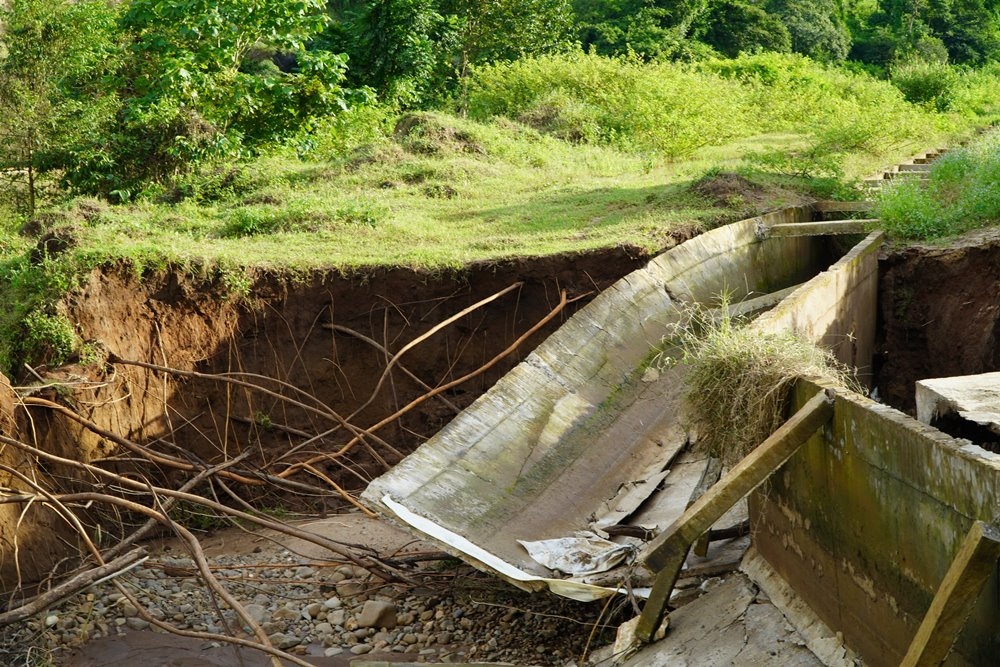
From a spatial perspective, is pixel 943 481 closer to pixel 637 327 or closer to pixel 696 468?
pixel 696 468

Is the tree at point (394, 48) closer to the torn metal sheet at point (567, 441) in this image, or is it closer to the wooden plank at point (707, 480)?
the torn metal sheet at point (567, 441)

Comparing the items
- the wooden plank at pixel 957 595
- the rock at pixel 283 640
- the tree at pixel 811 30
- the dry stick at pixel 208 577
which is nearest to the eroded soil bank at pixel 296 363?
the rock at pixel 283 640

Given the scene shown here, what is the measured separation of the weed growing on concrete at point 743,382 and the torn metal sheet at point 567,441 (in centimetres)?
48

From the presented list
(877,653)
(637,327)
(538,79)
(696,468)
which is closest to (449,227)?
(637,327)

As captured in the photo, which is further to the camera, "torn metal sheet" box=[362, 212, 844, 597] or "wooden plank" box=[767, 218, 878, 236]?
"wooden plank" box=[767, 218, 878, 236]

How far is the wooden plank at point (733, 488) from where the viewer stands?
14.9 ft

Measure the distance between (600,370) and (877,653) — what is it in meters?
3.45

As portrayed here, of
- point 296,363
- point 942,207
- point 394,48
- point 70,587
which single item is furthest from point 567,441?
point 394,48

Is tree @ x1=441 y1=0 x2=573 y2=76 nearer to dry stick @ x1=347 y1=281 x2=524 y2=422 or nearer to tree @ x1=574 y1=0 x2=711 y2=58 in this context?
tree @ x1=574 y1=0 x2=711 y2=58

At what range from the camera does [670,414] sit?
7.36 m

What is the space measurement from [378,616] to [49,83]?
8.98 metres

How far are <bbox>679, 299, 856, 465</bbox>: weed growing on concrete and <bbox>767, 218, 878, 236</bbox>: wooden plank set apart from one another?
159 inches

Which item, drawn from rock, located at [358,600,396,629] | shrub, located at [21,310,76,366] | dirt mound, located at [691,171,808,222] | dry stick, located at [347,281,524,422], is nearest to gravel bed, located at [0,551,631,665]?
rock, located at [358,600,396,629]

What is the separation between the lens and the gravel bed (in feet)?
18.7
